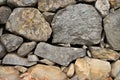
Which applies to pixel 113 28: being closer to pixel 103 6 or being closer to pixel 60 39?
pixel 103 6

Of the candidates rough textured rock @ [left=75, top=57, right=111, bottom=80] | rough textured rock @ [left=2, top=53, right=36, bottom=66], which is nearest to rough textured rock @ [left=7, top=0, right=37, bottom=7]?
rough textured rock @ [left=2, top=53, right=36, bottom=66]

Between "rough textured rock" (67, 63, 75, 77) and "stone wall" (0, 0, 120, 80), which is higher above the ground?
"stone wall" (0, 0, 120, 80)

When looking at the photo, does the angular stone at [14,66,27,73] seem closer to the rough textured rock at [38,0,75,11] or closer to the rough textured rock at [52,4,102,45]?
the rough textured rock at [52,4,102,45]

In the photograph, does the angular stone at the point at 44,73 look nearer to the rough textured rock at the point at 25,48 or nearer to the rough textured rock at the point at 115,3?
the rough textured rock at the point at 25,48

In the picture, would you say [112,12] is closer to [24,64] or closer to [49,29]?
[49,29]

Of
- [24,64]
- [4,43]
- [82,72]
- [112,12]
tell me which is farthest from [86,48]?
[4,43]
